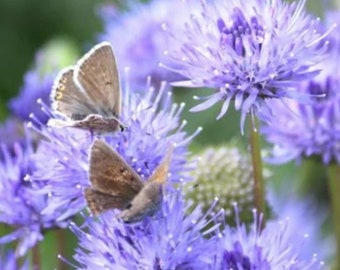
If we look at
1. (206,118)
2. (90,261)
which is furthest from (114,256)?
(206,118)

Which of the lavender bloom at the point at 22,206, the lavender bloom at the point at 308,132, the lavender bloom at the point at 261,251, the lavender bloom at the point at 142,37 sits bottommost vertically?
the lavender bloom at the point at 261,251

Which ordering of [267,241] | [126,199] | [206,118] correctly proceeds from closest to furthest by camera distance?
[126,199] → [267,241] → [206,118]

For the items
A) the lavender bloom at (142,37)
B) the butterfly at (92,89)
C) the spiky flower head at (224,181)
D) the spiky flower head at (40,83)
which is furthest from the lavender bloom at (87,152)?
the lavender bloom at (142,37)

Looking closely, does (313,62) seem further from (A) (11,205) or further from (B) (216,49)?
(A) (11,205)

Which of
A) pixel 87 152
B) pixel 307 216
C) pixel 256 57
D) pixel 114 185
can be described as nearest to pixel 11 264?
pixel 87 152

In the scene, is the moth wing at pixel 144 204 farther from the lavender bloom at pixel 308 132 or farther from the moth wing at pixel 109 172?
the lavender bloom at pixel 308 132

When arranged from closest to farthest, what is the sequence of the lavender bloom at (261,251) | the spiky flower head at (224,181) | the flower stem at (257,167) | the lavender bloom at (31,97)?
the lavender bloom at (261,251) < the flower stem at (257,167) < the spiky flower head at (224,181) < the lavender bloom at (31,97)
